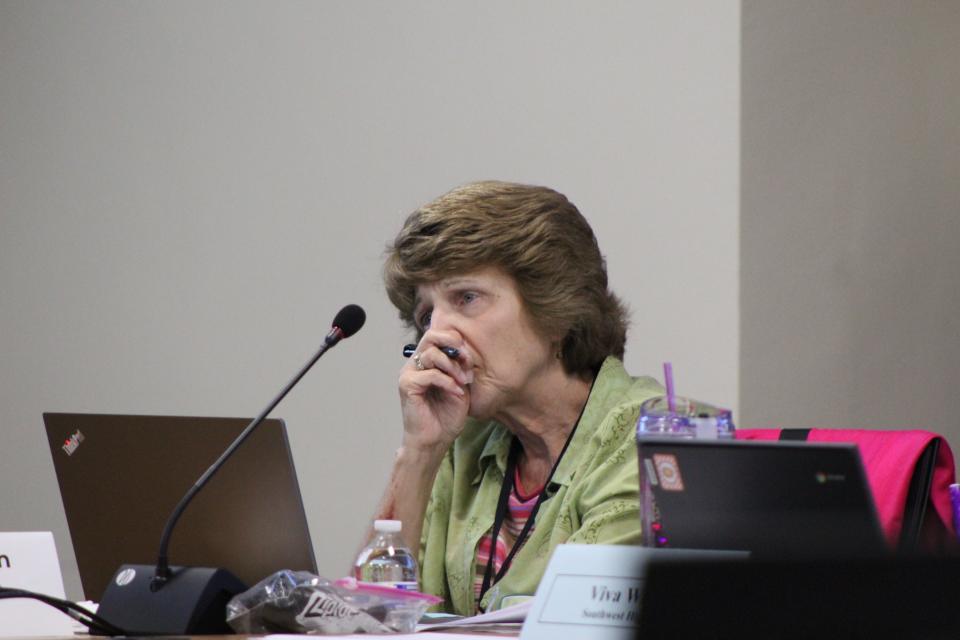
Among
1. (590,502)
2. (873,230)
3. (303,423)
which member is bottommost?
(303,423)

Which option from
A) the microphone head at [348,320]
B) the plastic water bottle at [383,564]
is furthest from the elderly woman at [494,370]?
the microphone head at [348,320]

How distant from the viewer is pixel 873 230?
9.01 feet

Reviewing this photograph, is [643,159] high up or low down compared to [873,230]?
up

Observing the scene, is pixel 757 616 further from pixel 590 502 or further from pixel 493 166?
pixel 493 166

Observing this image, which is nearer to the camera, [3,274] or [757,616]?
[757,616]

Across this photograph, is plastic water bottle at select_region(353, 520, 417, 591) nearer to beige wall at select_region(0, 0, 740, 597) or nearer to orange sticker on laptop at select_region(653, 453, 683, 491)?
orange sticker on laptop at select_region(653, 453, 683, 491)

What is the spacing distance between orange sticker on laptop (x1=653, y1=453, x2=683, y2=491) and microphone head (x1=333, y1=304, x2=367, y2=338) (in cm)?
64

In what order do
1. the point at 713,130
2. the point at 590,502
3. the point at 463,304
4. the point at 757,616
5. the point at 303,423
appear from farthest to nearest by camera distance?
the point at 303,423 < the point at 713,130 < the point at 463,304 < the point at 590,502 < the point at 757,616

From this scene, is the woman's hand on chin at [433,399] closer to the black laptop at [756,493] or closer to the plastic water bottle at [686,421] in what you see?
the plastic water bottle at [686,421]

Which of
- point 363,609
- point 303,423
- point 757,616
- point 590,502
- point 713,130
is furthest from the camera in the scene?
point 303,423

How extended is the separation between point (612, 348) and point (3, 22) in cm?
247

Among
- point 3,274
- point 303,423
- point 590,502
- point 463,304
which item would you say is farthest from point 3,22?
point 590,502

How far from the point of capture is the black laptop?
3.29 ft

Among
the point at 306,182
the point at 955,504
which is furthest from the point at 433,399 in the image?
the point at 306,182
